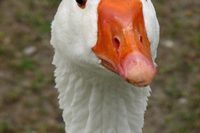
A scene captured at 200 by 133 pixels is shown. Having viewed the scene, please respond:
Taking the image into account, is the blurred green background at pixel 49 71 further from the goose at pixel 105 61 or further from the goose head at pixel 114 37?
the goose head at pixel 114 37

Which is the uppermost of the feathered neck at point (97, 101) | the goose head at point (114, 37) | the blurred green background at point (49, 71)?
the goose head at point (114, 37)

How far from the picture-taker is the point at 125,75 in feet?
5.82

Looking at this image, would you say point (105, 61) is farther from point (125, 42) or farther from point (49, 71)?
point (49, 71)

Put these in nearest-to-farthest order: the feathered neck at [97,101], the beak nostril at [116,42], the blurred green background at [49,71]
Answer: the beak nostril at [116,42] < the feathered neck at [97,101] < the blurred green background at [49,71]

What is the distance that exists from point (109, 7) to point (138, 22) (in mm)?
122

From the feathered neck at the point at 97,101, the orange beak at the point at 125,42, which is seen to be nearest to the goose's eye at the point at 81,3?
the orange beak at the point at 125,42

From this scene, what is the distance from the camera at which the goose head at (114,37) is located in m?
1.78

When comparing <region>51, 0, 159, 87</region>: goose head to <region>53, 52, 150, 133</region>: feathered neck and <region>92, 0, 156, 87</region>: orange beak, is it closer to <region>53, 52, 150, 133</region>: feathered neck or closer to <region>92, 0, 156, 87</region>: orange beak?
<region>92, 0, 156, 87</region>: orange beak

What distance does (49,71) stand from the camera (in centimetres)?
483

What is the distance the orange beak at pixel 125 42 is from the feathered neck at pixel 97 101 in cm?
35

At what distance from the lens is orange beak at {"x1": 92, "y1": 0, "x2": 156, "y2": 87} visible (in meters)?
1.76

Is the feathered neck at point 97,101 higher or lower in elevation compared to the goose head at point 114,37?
lower

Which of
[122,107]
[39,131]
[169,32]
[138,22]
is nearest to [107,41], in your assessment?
[138,22]

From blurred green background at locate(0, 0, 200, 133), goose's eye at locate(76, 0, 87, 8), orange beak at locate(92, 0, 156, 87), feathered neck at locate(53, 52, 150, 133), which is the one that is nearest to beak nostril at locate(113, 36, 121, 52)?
orange beak at locate(92, 0, 156, 87)
